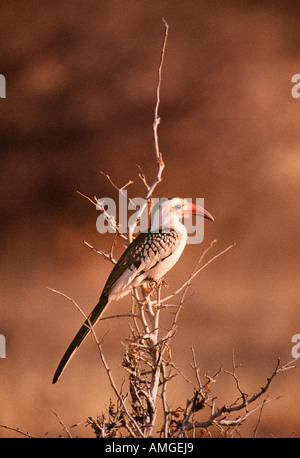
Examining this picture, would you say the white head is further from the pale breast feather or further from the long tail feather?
the long tail feather

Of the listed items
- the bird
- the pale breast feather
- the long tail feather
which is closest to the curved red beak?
the bird

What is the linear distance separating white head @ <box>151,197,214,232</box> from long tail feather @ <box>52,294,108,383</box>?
0.49 metres

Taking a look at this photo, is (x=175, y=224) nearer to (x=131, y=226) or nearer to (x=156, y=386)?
(x=131, y=226)

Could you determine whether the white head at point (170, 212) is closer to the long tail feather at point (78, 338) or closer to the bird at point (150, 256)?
the bird at point (150, 256)

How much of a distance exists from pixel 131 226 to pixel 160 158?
410 mm

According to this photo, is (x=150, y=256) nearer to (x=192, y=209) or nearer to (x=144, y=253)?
(x=144, y=253)

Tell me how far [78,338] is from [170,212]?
816 mm

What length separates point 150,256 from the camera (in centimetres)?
260

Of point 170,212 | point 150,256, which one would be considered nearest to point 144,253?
point 150,256

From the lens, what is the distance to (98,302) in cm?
256

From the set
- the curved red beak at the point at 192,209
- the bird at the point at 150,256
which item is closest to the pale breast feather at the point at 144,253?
the bird at the point at 150,256
